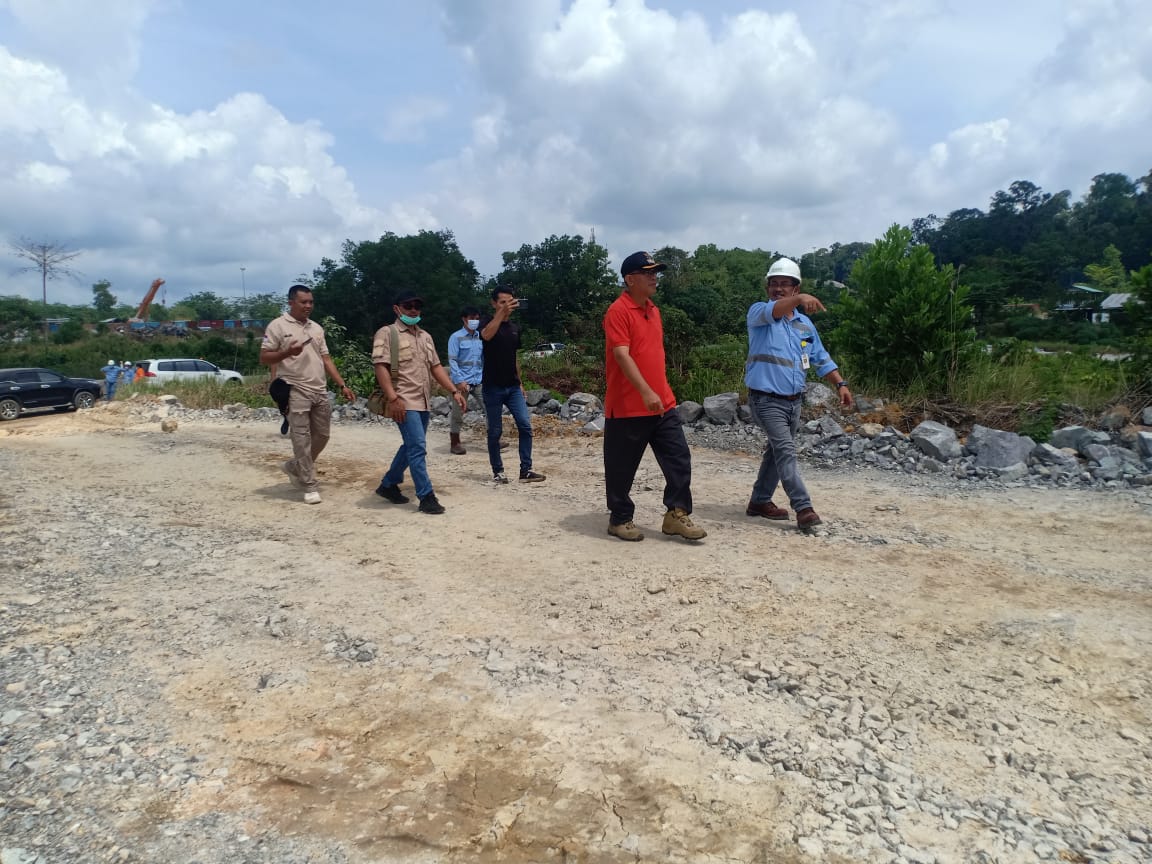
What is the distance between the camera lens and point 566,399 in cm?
1217

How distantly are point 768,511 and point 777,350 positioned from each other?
3.98 feet

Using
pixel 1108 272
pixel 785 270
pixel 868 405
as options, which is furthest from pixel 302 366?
pixel 1108 272

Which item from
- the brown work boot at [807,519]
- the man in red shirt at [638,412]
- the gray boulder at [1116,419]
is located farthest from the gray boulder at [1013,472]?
the man in red shirt at [638,412]

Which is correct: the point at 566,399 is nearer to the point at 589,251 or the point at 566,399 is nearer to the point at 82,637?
the point at 82,637

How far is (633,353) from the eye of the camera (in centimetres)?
472

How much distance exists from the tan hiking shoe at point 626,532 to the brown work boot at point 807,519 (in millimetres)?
1116

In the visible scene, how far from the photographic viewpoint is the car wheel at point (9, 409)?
16533mm

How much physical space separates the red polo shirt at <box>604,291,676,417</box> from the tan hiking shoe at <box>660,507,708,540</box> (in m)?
0.69

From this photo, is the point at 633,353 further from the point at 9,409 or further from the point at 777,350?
the point at 9,409

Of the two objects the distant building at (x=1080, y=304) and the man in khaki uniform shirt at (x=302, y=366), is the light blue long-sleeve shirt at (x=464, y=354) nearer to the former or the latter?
the man in khaki uniform shirt at (x=302, y=366)

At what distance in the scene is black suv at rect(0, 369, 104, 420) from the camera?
54.9 feet

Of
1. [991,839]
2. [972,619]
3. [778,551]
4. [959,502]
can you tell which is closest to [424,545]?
[778,551]

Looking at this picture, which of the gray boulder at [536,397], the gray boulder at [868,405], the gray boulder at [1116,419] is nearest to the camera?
the gray boulder at [1116,419]

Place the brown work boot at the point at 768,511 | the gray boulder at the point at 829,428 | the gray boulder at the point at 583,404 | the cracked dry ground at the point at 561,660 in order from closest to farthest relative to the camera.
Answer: the cracked dry ground at the point at 561,660 → the brown work boot at the point at 768,511 → the gray boulder at the point at 829,428 → the gray boulder at the point at 583,404
